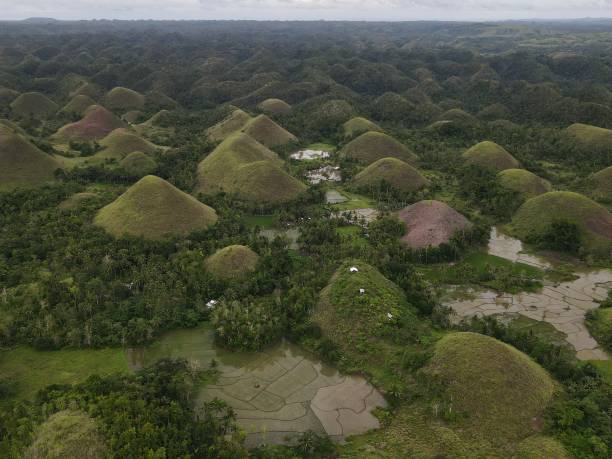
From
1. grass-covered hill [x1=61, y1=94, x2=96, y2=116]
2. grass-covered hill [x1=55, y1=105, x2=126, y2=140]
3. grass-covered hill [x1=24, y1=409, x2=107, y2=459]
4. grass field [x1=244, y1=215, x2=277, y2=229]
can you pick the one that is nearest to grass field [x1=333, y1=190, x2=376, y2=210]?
grass field [x1=244, y1=215, x2=277, y2=229]

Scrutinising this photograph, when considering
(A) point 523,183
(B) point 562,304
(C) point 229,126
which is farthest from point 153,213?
(C) point 229,126

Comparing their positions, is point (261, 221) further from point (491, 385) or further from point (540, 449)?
point (540, 449)

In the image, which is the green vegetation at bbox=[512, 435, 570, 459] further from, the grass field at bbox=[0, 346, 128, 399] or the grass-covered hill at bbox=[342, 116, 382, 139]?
the grass-covered hill at bbox=[342, 116, 382, 139]

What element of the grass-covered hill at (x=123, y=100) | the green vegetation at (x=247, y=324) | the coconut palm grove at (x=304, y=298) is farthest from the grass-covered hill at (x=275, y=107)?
the green vegetation at (x=247, y=324)

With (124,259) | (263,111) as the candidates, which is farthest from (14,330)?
(263,111)

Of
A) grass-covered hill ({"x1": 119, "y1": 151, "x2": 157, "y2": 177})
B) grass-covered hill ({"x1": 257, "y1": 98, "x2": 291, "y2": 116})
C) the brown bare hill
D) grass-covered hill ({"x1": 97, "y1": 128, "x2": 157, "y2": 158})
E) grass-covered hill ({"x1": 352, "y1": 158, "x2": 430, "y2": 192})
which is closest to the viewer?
the brown bare hill

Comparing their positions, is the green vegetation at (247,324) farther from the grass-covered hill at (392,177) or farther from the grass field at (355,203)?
the grass-covered hill at (392,177)
